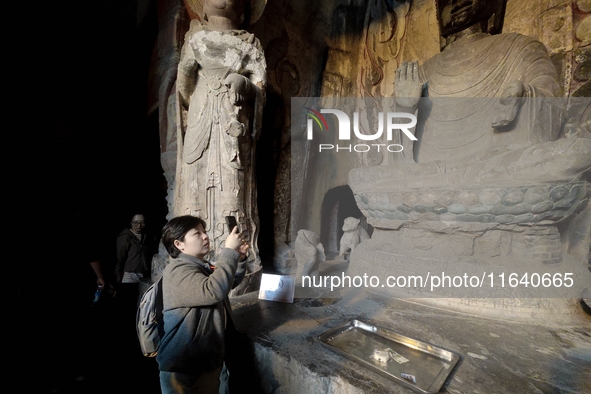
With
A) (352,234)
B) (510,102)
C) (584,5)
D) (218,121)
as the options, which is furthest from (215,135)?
(584,5)

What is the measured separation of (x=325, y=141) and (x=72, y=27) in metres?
4.40

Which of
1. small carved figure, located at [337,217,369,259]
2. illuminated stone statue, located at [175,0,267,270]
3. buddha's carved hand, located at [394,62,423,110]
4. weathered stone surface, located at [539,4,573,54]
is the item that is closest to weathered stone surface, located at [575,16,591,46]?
weathered stone surface, located at [539,4,573,54]

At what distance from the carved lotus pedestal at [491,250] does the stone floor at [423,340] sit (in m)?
0.15

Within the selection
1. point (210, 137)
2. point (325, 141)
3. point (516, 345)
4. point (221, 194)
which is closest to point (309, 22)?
point (325, 141)

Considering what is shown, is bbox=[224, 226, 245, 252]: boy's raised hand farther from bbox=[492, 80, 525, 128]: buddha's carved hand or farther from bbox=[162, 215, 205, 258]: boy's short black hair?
bbox=[492, 80, 525, 128]: buddha's carved hand

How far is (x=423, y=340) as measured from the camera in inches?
65.7

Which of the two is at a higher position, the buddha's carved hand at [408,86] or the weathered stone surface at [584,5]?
the weathered stone surface at [584,5]

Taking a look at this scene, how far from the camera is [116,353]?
2.69 metres

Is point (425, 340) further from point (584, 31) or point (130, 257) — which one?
point (584, 31)

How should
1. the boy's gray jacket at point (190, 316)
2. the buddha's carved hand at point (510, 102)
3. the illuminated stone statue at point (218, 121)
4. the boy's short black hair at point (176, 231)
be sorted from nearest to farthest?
the boy's gray jacket at point (190, 316) → the boy's short black hair at point (176, 231) → the buddha's carved hand at point (510, 102) → the illuminated stone statue at point (218, 121)

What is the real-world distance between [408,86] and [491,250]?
1934 millimetres

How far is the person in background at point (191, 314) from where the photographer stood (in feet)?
4.11

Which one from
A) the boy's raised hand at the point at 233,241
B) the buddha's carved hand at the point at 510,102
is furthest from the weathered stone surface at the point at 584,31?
the boy's raised hand at the point at 233,241

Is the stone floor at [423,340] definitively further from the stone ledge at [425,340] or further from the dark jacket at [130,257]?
the dark jacket at [130,257]
